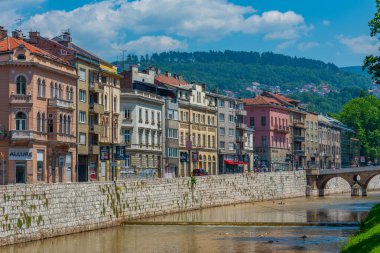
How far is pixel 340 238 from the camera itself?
181 feet

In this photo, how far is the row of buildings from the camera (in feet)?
254

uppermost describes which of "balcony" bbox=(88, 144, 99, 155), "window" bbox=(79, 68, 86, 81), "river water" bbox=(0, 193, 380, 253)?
"window" bbox=(79, 68, 86, 81)

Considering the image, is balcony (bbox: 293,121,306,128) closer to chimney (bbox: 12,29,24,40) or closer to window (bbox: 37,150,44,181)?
chimney (bbox: 12,29,24,40)

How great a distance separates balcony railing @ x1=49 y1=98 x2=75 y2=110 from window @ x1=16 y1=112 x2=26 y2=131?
3.74 m

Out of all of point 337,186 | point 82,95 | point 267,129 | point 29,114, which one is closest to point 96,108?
point 82,95

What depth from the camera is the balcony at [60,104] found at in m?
80.3

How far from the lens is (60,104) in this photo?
267ft

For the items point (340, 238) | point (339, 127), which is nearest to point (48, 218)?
point (340, 238)

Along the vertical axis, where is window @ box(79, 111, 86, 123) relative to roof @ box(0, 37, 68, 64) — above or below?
below

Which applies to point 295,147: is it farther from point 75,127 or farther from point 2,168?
Answer: point 2,168

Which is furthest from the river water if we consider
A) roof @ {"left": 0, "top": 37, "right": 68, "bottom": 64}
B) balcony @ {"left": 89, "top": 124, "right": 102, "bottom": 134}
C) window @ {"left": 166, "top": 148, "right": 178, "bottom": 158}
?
window @ {"left": 166, "top": 148, "right": 178, "bottom": 158}

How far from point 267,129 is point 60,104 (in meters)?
81.3

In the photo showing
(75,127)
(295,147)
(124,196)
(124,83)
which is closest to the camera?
(124,196)

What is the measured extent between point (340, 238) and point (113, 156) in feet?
131
